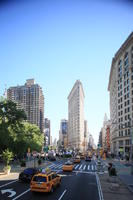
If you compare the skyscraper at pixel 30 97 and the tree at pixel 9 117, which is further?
the skyscraper at pixel 30 97

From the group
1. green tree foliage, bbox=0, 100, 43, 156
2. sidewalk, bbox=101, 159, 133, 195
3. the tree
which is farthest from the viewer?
the tree

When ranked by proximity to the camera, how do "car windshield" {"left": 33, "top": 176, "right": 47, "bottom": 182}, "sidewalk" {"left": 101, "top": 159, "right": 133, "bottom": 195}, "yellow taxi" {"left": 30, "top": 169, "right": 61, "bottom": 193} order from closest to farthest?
"yellow taxi" {"left": 30, "top": 169, "right": 61, "bottom": 193} → "car windshield" {"left": 33, "top": 176, "right": 47, "bottom": 182} → "sidewalk" {"left": 101, "top": 159, "right": 133, "bottom": 195}

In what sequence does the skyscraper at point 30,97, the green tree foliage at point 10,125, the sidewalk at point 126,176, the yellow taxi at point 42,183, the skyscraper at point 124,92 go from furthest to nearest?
1. the skyscraper at point 30,97
2. the skyscraper at point 124,92
3. the green tree foliage at point 10,125
4. the sidewalk at point 126,176
5. the yellow taxi at point 42,183

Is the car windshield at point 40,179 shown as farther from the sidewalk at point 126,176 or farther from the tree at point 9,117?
the tree at point 9,117

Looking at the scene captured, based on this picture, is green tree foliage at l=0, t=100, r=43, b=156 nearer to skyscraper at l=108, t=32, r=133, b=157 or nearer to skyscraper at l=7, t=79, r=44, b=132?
skyscraper at l=108, t=32, r=133, b=157

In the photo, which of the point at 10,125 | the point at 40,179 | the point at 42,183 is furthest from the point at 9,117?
the point at 42,183

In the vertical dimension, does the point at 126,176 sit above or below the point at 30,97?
below

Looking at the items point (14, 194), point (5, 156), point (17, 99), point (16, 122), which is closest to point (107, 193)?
point (14, 194)

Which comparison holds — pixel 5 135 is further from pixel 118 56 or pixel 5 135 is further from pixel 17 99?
pixel 17 99

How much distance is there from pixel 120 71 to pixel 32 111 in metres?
103

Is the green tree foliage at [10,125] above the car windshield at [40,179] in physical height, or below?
above

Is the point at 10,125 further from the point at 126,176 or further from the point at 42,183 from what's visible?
the point at 42,183

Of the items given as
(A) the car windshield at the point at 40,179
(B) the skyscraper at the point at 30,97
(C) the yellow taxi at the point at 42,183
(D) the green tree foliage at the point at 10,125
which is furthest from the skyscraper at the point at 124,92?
(B) the skyscraper at the point at 30,97

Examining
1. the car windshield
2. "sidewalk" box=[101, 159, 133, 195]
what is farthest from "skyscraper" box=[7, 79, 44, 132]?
the car windshield
